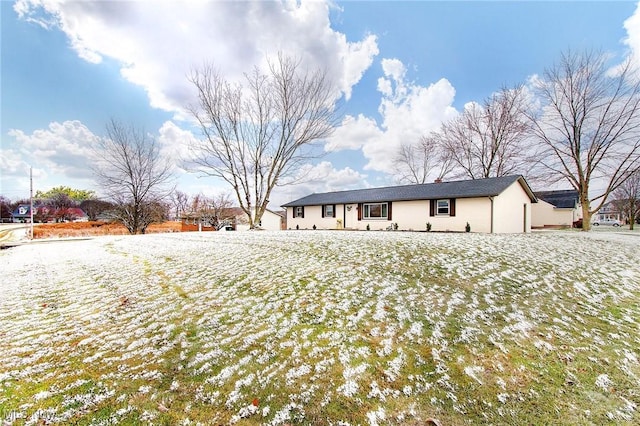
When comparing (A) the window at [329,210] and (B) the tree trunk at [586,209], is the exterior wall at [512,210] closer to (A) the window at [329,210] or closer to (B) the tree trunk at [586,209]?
(B) the tree trunk at [586,209]

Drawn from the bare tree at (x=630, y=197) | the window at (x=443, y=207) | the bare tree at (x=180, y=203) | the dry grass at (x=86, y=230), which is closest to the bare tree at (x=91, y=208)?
the bare tree at (x=180, y=203)

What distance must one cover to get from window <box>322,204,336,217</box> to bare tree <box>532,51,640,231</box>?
1658 cm

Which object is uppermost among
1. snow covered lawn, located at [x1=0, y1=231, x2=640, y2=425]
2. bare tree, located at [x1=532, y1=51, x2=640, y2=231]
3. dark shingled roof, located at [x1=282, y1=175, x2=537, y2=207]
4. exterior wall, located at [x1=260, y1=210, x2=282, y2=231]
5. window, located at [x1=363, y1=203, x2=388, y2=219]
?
bare tree, located at [x1=532, y1=51, x2=640, y2=231]

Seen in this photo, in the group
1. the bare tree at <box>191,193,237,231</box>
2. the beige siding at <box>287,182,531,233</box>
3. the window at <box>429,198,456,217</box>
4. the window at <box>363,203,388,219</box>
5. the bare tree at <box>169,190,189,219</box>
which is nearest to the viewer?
the beige siding at <box>287,182,531,233</box>

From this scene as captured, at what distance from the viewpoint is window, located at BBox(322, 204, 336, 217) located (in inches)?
882

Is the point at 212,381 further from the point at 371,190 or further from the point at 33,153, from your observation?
the point at 33,153

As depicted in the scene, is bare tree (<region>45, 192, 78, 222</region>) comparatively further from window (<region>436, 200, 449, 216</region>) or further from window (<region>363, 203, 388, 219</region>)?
window (<region>436, 200, 449, 216</region>)

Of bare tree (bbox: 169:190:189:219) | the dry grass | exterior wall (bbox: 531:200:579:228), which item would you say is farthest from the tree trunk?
bare tree (bbox: 169:190:189:219)

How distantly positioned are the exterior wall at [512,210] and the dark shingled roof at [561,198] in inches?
682

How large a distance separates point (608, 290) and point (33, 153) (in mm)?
31973

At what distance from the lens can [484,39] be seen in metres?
14.2

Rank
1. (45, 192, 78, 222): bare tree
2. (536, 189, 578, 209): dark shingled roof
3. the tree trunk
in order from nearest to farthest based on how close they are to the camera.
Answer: the tree trunk < (536, 189, 578, 209): dark shingled roof < (45, 192, 78, 222): bare tree

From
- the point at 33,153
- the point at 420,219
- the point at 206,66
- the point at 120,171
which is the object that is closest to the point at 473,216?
the point at 420,219

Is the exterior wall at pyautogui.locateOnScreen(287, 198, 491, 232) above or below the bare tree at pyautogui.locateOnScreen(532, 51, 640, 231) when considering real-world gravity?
below
